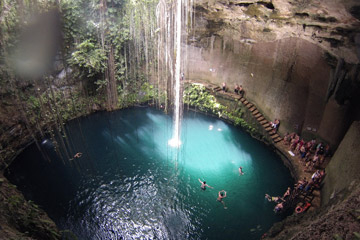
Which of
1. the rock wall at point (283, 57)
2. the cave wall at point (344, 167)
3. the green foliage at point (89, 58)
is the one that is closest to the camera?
the cave wall at point (344, 167)

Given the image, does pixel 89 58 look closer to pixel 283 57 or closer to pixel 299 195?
pixel 283 57

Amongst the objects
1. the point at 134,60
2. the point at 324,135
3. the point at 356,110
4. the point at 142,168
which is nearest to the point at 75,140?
the point at 142,168

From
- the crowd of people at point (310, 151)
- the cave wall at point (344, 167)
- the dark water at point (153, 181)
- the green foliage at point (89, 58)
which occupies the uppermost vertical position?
the green foliage at point (89, 58)

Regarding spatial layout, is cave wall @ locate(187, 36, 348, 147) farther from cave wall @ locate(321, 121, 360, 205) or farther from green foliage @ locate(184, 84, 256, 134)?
cave wall @ locate(321, 121, 360, 205)

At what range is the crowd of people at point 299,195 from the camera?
381 inches

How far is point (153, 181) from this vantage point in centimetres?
1102

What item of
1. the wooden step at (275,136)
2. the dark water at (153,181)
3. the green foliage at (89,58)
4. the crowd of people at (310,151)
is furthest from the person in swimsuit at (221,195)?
the green foliage at (89,58)

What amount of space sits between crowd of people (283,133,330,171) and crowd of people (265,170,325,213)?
0.64 m

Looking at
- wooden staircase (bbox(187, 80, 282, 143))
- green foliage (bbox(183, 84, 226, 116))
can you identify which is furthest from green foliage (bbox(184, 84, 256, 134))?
wooden staircase (bbox(187, 80, 282, 143))

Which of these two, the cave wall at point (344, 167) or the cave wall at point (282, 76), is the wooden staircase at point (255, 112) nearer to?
the cave wall at point (282, 76)

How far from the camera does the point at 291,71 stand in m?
12.3

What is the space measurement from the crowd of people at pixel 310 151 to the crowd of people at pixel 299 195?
640mm

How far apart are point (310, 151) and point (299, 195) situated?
108 inches

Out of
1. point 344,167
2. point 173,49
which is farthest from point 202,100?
point 344,167
